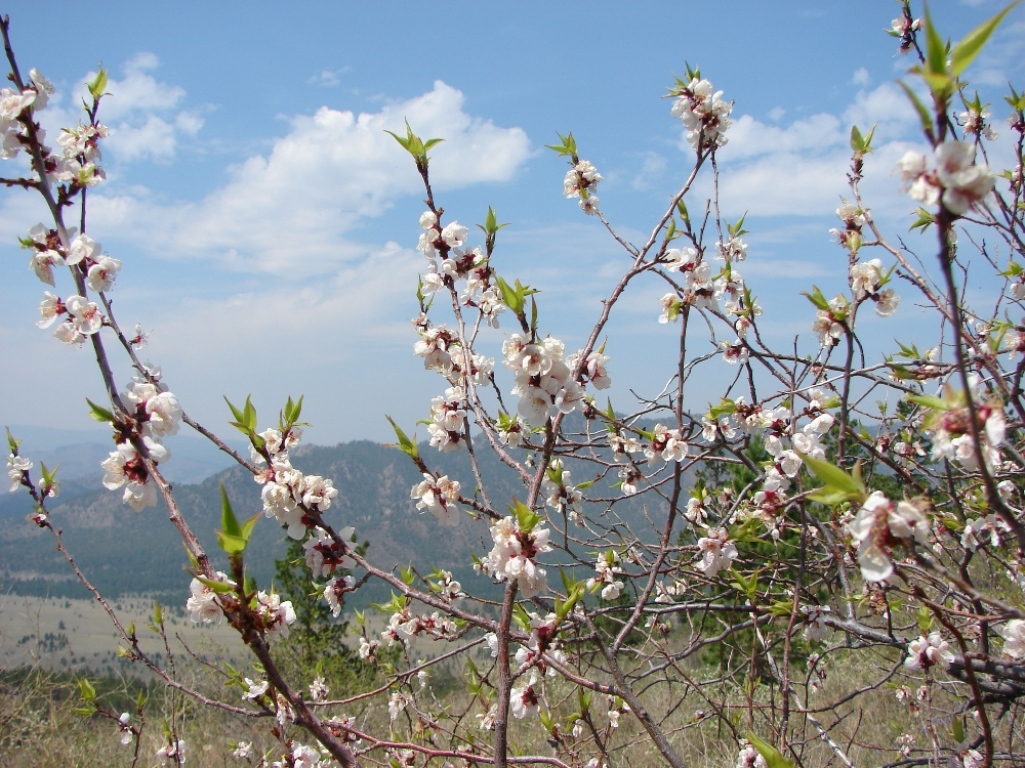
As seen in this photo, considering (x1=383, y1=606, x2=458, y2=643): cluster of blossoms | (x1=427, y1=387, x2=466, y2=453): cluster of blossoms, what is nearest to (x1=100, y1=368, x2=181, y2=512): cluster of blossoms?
(x1=427, y1=387, x2=466, y2=453): cluster of blossoms

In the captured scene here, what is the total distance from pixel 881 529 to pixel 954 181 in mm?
567

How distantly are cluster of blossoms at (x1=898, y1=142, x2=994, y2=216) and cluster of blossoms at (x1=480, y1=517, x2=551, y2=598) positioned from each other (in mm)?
927

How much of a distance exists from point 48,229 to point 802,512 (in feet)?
7.12

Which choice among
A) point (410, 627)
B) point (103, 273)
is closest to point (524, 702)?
point (410, 627)

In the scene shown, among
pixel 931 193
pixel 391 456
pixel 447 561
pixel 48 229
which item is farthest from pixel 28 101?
pixel 391 456

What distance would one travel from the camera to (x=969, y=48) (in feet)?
2.88

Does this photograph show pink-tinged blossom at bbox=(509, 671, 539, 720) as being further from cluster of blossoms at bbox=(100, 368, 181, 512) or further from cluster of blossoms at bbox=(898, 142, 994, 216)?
cluster of blossoms at bbox=(898, 142, 994, 216)

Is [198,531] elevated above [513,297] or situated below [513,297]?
below

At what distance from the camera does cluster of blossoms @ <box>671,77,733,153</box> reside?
2.35 m

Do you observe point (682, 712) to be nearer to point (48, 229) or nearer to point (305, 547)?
point (305, 547)

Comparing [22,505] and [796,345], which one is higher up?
[796,345]

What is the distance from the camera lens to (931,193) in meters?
0.90

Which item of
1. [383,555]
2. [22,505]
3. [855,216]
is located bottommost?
[383,555]

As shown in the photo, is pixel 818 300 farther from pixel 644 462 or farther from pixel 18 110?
pixel 18 110
